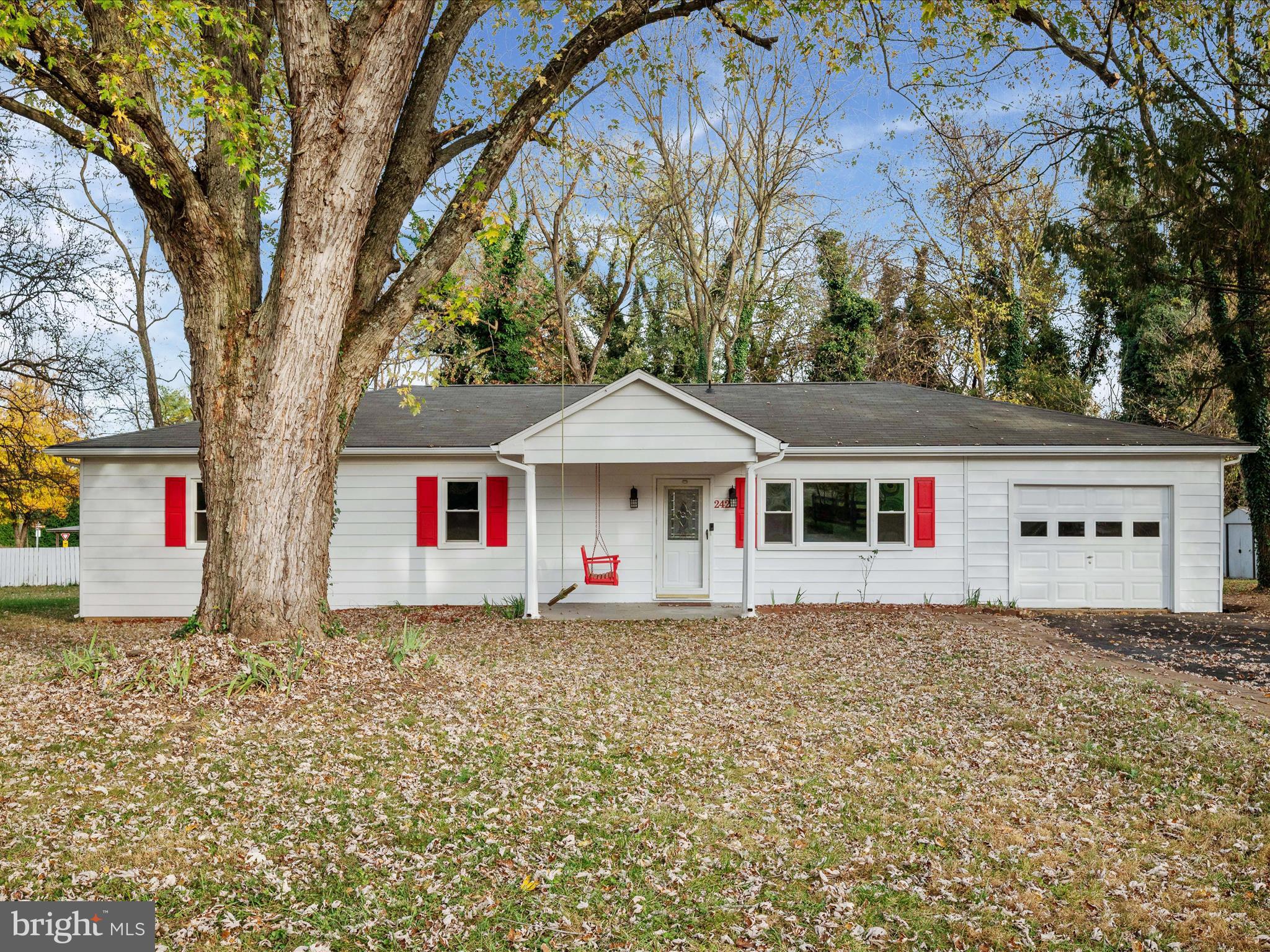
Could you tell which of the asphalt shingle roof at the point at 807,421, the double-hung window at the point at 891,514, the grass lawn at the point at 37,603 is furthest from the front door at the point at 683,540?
the grass lawn at the point at 37,603

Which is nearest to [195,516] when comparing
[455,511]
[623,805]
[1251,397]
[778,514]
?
[455,511]

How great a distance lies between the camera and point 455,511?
13.4 m

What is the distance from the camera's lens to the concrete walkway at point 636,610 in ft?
38.9

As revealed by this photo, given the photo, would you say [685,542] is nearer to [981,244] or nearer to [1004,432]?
[1004,432]

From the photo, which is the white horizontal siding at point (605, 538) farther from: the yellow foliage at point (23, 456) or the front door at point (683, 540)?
the yellow foliage at point (23, 456)

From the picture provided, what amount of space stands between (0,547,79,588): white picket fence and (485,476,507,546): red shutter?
51.2ft

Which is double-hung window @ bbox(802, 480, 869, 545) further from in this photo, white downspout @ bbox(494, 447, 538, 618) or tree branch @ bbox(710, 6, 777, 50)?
tree branch @ bbox(710, 6, 777, 50)

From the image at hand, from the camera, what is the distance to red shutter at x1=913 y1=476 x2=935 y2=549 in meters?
13.2

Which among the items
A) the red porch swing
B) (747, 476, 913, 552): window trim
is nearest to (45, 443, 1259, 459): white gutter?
(747, 476, 913, 552): window trim

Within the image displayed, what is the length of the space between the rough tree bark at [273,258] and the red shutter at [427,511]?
586cm

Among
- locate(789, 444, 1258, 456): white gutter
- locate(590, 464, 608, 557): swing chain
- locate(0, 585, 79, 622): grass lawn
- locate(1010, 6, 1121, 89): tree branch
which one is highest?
locate(1010, 6, 1121, 89): tree branch

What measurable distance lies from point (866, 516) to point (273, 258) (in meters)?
9.66

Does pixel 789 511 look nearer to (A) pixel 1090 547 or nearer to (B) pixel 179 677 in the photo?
(A) pixel 1090 547

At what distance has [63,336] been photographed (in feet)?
44.3
